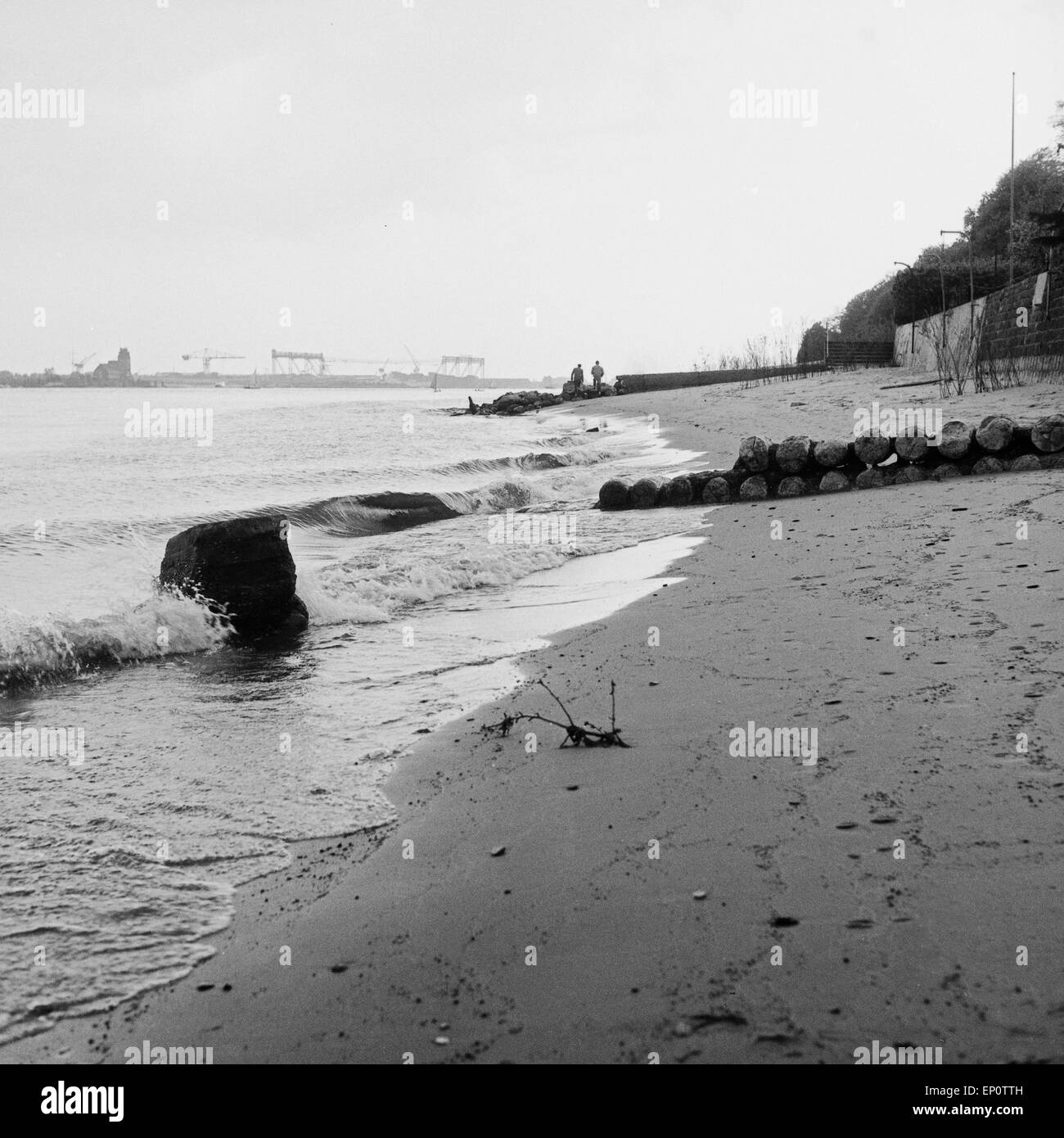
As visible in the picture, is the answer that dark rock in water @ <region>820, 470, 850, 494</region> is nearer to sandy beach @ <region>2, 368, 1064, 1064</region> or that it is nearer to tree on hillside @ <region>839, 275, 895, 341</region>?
sandy beach @ <region>2, 368, 1064, 1064</region>

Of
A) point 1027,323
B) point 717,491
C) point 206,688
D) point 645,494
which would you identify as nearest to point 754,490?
point 717,491

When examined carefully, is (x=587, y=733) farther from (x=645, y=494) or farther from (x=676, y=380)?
(x=676, y=380)

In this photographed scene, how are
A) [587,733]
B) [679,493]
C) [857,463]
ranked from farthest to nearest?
[679,493] → [857,463] → [587,733]

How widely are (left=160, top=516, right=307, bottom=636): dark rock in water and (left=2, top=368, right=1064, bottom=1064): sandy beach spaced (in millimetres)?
2965

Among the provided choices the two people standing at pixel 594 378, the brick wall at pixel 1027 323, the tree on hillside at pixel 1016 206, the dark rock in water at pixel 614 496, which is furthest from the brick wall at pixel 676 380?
the dark rock in water at pixel 614 496

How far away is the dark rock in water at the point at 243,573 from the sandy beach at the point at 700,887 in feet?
9.73

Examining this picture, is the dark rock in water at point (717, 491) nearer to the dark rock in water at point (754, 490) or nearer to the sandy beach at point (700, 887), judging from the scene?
the dark rock in water at point (754, 490)

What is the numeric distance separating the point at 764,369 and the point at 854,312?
21823mm

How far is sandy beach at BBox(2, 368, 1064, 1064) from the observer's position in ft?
6.40

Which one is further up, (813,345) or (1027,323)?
(813,345)

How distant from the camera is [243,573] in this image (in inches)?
270

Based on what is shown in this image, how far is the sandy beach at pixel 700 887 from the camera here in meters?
1.95

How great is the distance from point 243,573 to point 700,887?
516 centimetres
